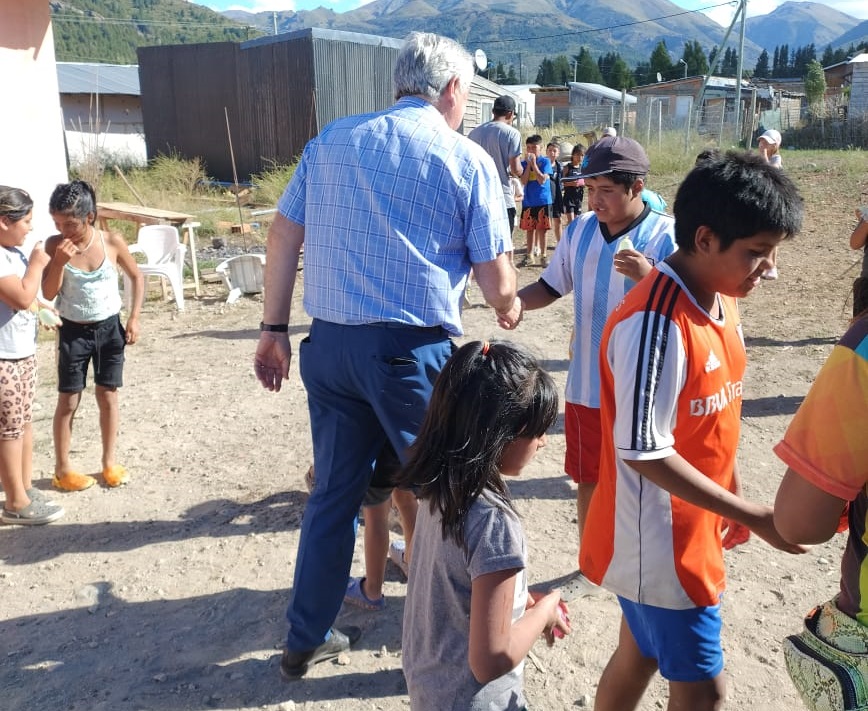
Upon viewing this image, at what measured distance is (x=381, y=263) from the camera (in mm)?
2486

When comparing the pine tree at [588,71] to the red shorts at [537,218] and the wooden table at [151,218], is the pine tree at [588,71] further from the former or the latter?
the wooden table at [151,218]

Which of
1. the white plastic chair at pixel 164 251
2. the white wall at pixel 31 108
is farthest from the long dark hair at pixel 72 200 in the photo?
the white plastic chair at pixel 164 251

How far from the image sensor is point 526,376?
1.70 metres

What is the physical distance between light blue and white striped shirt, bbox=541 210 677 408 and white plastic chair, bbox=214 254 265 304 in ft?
20.7

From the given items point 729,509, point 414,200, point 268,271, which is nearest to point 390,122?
point 414,200

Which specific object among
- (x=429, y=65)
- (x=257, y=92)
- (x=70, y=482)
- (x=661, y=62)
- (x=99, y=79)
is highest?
(x=661, y=62)

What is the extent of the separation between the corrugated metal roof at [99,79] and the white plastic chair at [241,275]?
2580 centimetres

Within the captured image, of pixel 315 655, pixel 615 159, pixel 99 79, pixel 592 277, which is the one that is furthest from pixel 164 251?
pixel 99 79

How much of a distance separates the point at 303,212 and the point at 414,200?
45 centimetres

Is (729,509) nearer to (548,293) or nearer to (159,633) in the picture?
(548,293)

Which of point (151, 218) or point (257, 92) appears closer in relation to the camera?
point (151, 218)

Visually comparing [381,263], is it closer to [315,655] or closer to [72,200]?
[315,655]

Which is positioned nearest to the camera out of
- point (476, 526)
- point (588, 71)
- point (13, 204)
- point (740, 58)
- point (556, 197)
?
point (476, 526)

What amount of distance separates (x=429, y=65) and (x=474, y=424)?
1439mm
